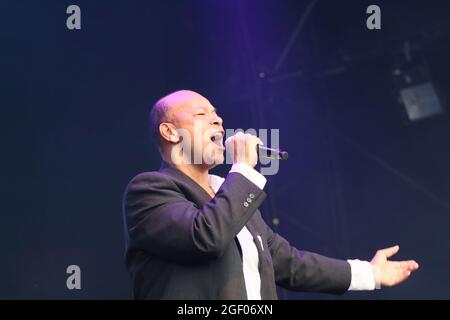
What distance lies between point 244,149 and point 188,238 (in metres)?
0.30

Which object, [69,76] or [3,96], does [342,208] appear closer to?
[69,76]

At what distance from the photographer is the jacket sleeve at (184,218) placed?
1.44m

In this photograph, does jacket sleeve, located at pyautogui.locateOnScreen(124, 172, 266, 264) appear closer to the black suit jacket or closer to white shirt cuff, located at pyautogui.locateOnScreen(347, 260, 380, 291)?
the black suit jacket

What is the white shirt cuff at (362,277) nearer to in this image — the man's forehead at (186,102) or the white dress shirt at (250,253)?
the white dress shirt at (250,253)

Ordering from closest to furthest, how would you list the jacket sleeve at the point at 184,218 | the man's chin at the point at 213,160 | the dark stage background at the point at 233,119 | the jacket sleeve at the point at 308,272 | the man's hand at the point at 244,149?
the jacket sleeve at the point at 184,218
the man's hand at the point at 244,149
the man's chin at the point at 213,160
the jacket sleeve at the point at 308,272
the dark stage background at the point at 233,119

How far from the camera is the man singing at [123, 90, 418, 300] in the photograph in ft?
4.81

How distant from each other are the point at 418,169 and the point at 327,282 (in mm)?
1713

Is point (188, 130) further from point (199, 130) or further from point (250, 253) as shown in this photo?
point (250, 253)

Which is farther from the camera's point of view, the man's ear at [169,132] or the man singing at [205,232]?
the man's ear at [169,132]

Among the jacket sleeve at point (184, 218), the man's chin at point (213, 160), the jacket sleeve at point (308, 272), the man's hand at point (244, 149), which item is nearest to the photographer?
the jacket sleeve at point (184, 218)

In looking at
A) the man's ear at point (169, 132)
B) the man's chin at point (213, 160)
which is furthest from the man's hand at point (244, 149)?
the man's ear at point (169, 132)

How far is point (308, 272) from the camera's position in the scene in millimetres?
1871

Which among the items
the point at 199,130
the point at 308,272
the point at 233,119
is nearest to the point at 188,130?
the point at 199,130

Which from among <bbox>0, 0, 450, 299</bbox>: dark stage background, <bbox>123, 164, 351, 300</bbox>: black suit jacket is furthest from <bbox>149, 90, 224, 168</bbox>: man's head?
<bbox>0, 0, 450, 299</bbox>: dark stage background
